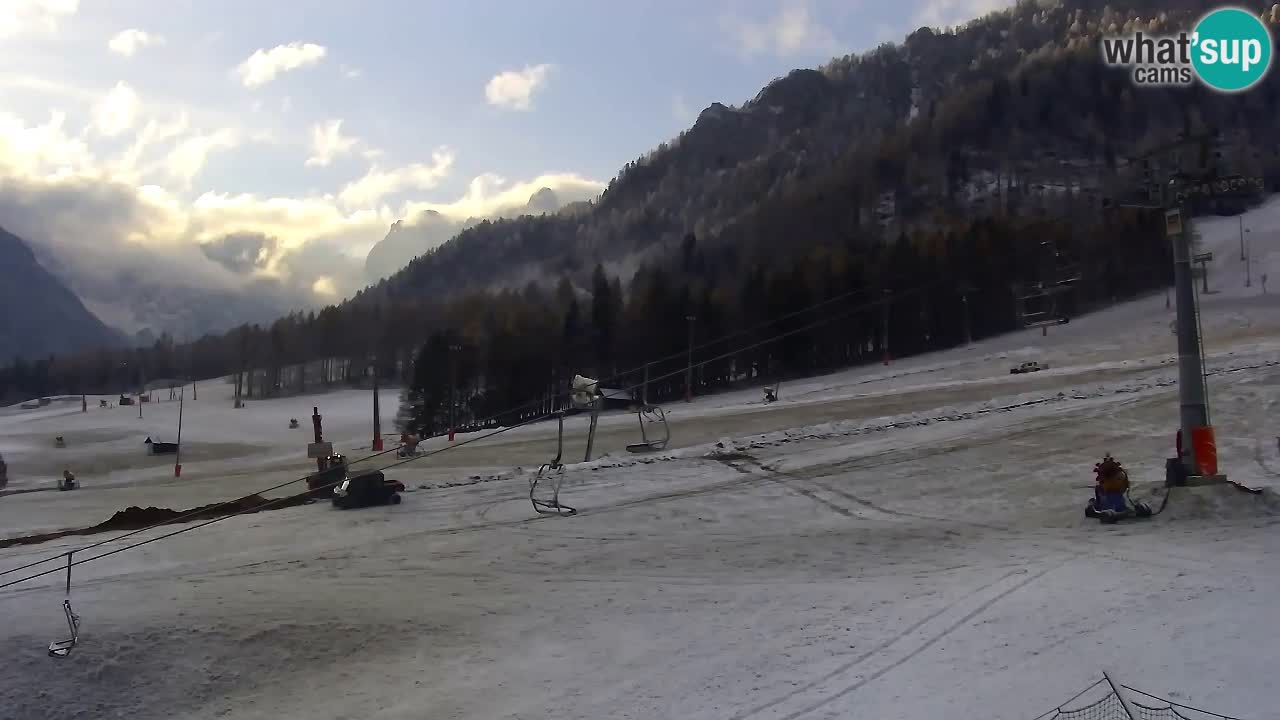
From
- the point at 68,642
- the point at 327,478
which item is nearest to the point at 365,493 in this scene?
the point at 327,478

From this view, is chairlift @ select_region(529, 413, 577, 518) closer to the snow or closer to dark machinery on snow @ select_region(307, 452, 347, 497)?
the snow

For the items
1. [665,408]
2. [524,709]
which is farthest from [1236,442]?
[665,408]

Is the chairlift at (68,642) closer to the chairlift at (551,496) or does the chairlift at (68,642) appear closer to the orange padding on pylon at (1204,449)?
the chairlift at (551,496)

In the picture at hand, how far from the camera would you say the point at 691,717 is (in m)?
9.74

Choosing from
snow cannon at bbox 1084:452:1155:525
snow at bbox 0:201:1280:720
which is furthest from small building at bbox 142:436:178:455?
snow cannon at bbox 1084:452:1155:525

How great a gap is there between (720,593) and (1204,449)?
1012cm

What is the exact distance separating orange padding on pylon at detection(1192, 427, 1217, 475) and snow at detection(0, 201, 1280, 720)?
65 cm

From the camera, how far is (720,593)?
1383cm

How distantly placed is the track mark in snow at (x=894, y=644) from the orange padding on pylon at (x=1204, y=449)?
19.0ft

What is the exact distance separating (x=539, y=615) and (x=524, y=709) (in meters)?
3.03

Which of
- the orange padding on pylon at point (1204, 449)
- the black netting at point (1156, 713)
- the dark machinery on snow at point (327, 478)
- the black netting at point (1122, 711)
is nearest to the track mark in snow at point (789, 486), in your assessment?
the orange padding on pylon at point (1204, 449)

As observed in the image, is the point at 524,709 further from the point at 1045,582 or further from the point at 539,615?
the point at 1045,582

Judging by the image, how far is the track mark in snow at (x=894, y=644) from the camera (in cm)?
961

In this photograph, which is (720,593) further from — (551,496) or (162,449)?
(162,449)
